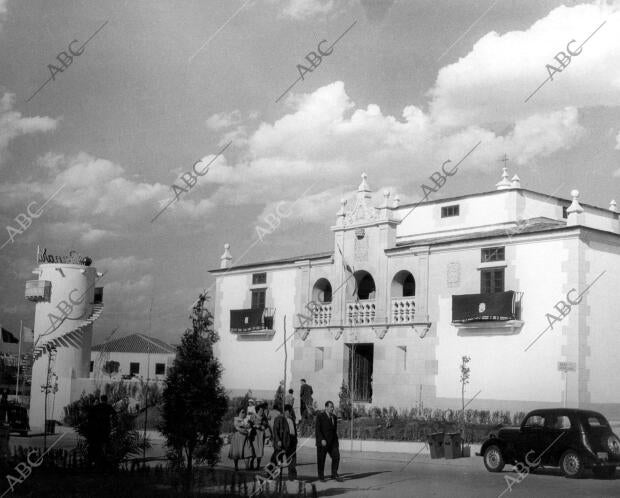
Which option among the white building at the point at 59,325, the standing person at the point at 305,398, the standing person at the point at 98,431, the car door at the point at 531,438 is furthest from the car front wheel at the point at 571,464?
the white building at the point at 59,325

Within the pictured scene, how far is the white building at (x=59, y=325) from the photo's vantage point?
38750mm

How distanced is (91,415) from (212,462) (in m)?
3.31

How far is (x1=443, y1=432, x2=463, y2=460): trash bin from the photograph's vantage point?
23266 millimetres

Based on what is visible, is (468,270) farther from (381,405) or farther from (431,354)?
(381,405)

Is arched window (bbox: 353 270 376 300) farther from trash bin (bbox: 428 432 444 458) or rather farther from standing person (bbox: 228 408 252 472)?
standing person (bbox: 228 408 252 472)

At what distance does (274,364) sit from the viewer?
3938cm

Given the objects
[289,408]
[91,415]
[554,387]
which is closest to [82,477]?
[91,415]

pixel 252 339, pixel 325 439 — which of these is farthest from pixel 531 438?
pixel 252 339

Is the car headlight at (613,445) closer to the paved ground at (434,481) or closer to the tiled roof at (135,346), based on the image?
the paved ground at (434,481)

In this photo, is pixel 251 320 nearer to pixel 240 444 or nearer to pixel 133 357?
pixel 240 444

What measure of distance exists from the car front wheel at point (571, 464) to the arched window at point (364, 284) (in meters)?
18.8

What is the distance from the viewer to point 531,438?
1956 centimetres

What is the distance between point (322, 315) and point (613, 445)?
20125 millimetres

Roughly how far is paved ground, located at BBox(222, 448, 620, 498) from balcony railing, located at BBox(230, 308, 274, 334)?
16147 millimetres
